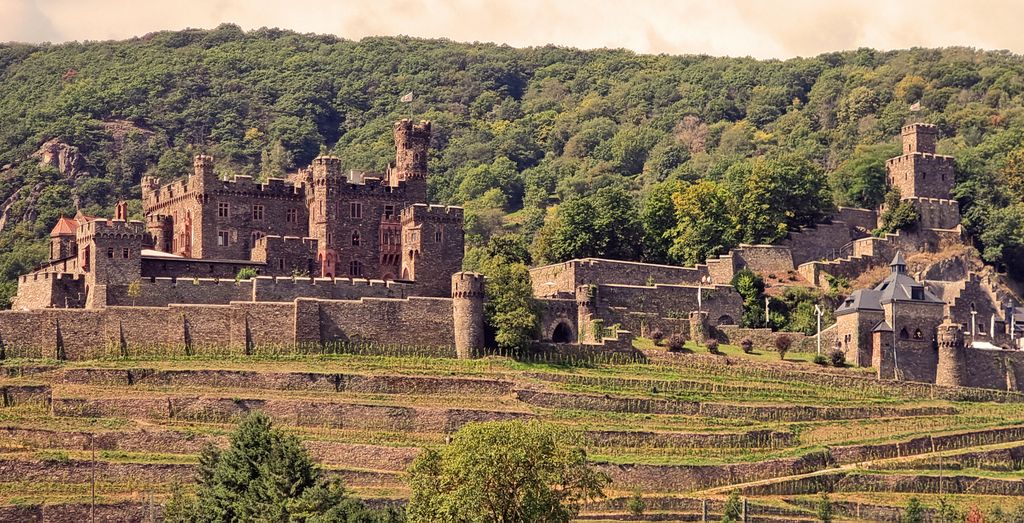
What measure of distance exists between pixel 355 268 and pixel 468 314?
25.0 feet

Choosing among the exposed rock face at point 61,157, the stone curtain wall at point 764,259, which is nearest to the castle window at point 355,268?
the stone curtain wall at point 764,259

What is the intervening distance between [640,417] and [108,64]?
8404 cm

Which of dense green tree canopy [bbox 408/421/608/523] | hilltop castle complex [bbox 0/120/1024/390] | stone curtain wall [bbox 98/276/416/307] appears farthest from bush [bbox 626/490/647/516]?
stone curtain wall [bbox 98/276/416/307]

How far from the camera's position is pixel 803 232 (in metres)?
104

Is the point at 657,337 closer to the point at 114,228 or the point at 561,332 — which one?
the point at 561,332

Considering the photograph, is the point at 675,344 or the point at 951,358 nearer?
the point at 675,344

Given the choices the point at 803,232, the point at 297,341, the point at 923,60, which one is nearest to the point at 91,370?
the point at 297,341

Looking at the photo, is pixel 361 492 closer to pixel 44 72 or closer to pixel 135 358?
pixel 135 358

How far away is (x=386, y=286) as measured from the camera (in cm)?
9038

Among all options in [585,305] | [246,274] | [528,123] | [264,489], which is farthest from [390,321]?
[528,123]

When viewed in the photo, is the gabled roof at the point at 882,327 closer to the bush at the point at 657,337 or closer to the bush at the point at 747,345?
the bush at the point at 747,345

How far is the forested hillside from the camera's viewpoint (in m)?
109

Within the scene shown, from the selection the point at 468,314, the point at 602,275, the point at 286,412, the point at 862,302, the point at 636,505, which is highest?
the point at 602,275

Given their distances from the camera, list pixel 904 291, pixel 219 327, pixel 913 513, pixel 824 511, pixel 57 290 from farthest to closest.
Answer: pixel 904 291 < pixel 57 290 < pixel 219 327 < pixel 824 511 < pixel 913 513
